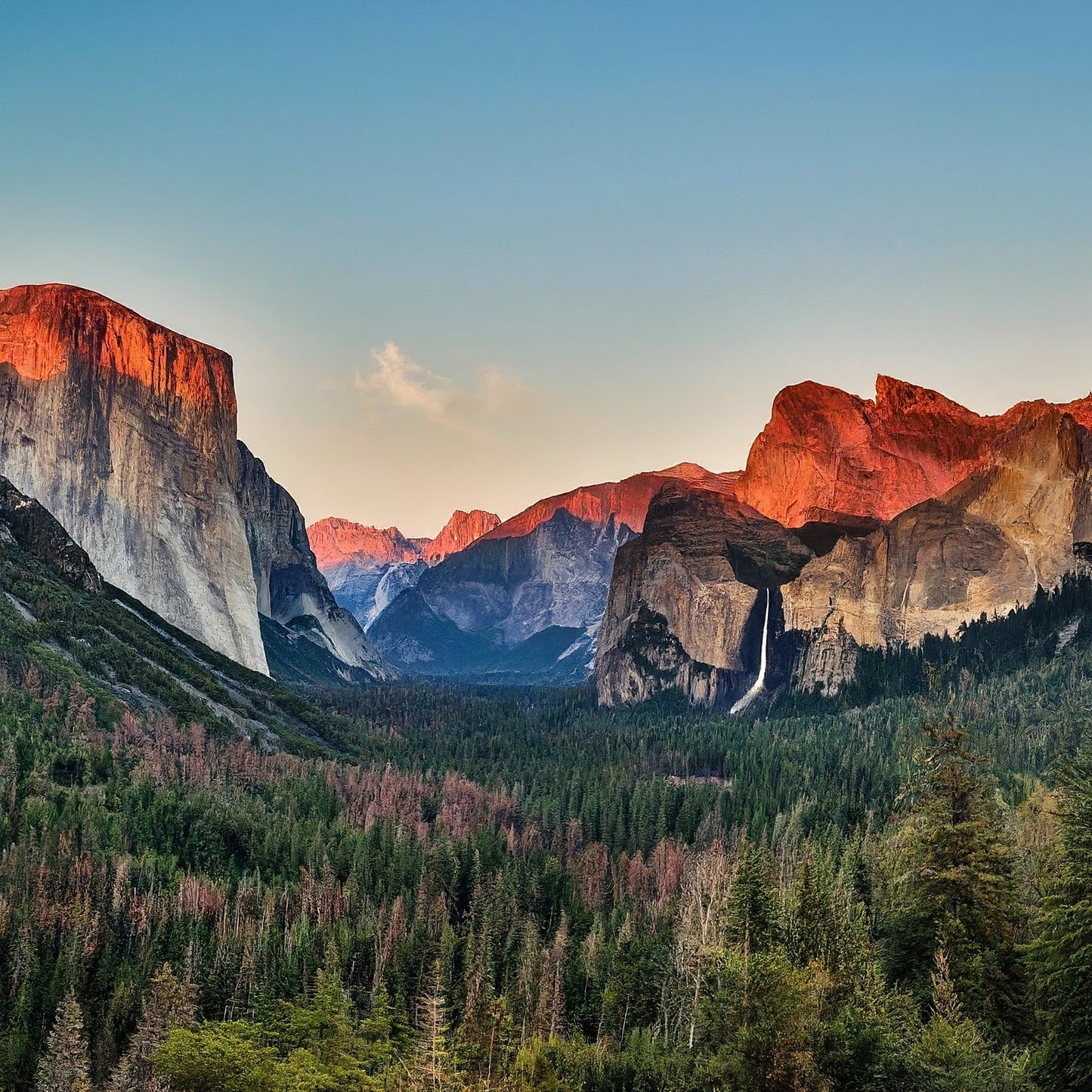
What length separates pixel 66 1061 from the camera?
52688 millimetres

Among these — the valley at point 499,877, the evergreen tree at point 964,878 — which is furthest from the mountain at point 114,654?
the evergreen tree at point 964,878

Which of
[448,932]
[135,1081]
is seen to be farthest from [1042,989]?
[448,932]

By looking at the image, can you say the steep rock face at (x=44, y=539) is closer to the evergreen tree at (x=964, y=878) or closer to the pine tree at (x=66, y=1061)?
the pine tree at (x=66, y=1061)

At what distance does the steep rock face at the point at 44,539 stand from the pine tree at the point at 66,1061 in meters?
120

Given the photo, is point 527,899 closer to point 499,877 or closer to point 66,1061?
point 499,877

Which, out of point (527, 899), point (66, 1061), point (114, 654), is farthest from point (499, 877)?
point (114, 654)

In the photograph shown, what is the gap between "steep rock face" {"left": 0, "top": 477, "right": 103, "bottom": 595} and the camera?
16512 cm

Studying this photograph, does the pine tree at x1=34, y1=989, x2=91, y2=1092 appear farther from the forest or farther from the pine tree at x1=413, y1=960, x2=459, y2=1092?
the pine tree at x1=413, y1=960, x2=459, y2=1092

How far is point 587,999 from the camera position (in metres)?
70.2

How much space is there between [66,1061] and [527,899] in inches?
1643

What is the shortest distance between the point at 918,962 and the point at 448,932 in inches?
1619

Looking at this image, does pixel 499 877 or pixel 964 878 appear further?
pixel 499 877

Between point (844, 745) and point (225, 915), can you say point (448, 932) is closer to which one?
point (225, 915)

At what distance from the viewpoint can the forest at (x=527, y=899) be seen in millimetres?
33906
